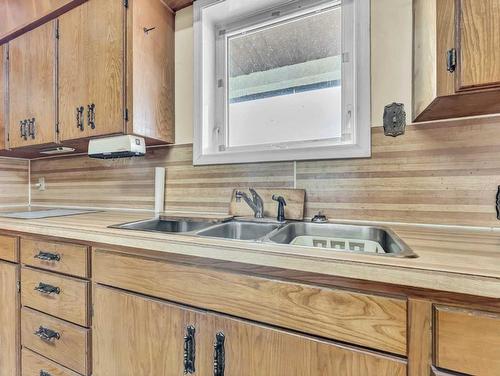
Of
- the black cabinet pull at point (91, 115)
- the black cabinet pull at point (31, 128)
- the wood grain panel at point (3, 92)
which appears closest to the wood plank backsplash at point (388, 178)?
the black cabinet pull at point (91, 115)

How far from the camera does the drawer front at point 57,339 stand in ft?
3.36

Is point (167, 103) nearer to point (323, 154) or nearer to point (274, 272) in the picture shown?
point (323, 154)

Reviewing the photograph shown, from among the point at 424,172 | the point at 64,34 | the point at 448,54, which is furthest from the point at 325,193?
the point at 64,34

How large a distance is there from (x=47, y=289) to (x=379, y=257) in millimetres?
1305

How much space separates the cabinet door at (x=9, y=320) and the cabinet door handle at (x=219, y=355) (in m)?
1.11

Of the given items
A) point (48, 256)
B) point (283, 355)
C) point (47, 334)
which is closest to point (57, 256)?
point (48, 256)

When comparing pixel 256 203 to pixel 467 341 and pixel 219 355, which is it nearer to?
pixel 219 355

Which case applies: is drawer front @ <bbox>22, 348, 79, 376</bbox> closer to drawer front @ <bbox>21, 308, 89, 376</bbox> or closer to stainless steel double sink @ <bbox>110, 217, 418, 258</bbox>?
drawer front @ <bbox>21, 308, 89, 376</bbox>

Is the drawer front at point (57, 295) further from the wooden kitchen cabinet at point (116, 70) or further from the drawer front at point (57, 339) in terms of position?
→ the wooden kitchen cabinet at point (116, 70)

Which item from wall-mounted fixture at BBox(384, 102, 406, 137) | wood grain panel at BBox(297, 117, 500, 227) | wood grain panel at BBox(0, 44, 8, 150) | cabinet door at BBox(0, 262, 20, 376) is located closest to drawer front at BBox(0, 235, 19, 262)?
cabinet door at BBox(0, 262, 20, 376)

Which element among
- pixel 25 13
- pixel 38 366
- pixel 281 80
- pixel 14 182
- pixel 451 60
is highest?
pixel 25 13

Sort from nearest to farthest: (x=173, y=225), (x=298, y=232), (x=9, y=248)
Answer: (x=298, y=232) → (x=9, y=248) → (x=173, y=225)

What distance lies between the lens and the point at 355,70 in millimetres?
1179

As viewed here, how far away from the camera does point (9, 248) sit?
125 cm
